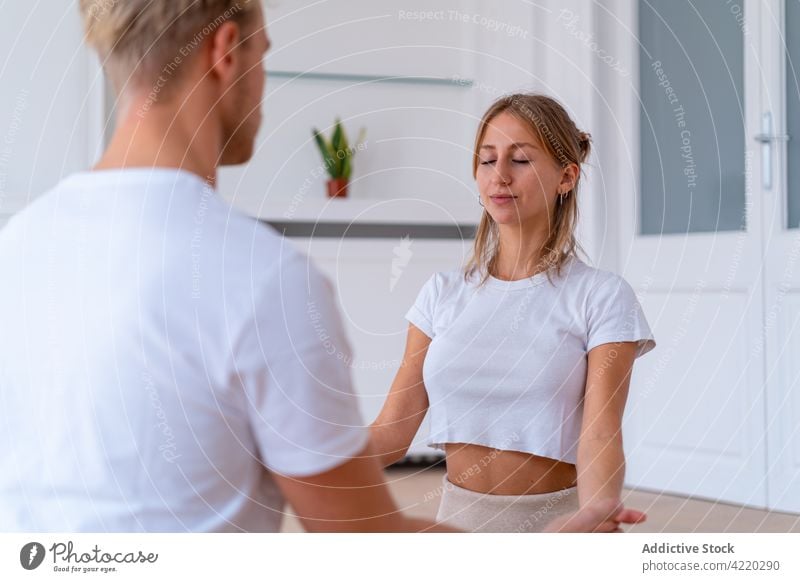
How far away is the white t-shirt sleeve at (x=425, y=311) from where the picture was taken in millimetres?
1064

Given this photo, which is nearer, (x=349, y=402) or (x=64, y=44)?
(x=349, y=402)

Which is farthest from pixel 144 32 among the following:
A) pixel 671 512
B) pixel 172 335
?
pixel 671 512

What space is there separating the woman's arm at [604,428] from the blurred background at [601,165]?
1.82 ft

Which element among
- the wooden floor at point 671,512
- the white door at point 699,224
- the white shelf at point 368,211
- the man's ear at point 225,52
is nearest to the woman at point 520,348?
the wooden floor at point 671,512

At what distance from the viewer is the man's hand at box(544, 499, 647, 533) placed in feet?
2.97

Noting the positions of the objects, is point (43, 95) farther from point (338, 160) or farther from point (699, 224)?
point (699, 224)

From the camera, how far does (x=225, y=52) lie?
64 cm

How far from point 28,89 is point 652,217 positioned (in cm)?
121

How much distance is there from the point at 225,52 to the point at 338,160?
1471 millimetres

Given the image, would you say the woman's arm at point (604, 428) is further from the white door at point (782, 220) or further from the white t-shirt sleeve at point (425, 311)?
the white door at point (782, 220)

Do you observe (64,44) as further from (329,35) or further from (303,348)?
(303,348)

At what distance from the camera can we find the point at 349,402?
576 mm

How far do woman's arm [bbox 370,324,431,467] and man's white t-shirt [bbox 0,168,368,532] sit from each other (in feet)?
1.21
